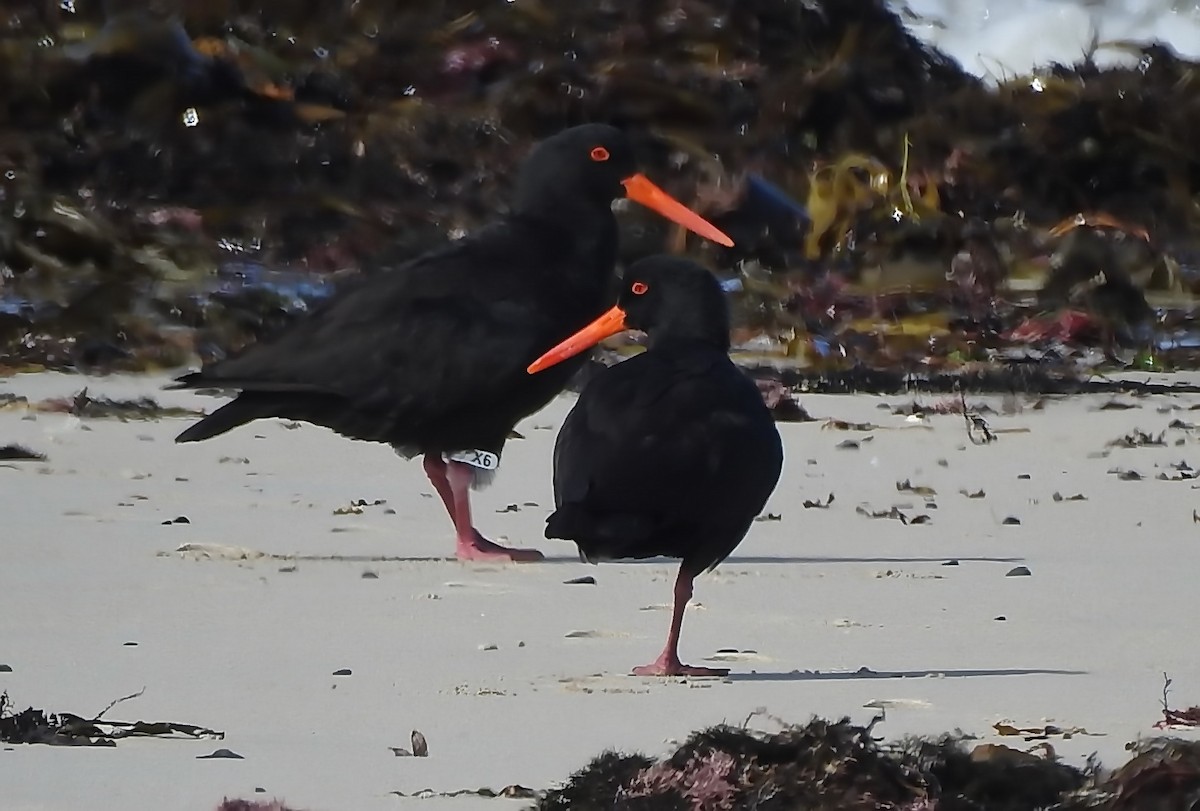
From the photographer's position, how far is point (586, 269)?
5168 millimetres

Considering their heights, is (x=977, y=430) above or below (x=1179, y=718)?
above

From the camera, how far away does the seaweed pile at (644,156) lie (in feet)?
26.7

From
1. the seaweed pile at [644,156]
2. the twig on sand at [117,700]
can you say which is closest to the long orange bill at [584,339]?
the twig on sand at [117,700]

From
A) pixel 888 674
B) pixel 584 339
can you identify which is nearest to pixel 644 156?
pixel 584 339

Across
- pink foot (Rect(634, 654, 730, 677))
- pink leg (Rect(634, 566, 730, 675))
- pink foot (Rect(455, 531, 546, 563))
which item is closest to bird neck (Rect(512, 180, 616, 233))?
pink foot (Rect(455, 531, 546, 563))

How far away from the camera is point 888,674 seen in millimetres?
3566

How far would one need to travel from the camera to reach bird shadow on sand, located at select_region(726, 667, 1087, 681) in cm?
354

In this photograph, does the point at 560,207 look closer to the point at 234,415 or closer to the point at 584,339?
the point at 584,339

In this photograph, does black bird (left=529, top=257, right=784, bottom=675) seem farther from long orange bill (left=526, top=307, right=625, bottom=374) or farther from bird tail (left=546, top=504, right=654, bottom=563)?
long orange bill (left=526, top=307, right=625, bottom=374)

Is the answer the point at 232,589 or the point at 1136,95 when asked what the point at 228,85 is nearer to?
the point at 1136,95

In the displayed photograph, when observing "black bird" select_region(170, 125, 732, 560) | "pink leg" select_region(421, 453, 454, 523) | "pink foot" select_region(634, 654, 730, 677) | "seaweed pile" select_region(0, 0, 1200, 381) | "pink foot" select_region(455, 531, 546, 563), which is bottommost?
"pink foot" select_region(634, 654, 730, 677)

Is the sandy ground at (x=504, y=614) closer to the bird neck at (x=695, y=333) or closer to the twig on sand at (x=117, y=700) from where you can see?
the twig on sand at (x=117, y=700)

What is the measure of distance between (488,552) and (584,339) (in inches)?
17.4

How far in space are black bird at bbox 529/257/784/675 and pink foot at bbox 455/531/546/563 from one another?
2.22 ft
